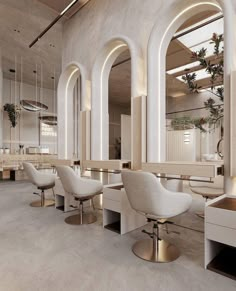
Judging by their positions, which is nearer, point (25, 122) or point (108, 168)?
point (108, 168)

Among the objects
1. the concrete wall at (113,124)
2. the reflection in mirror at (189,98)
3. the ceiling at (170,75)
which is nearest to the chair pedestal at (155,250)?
the reflection in mirror at (189,98)

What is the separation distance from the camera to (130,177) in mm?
2105

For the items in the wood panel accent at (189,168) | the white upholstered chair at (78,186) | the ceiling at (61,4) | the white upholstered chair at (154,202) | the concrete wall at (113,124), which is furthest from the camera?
the concrete wall at (113,124)

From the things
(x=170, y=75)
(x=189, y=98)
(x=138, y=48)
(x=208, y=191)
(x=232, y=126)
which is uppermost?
(x=170, y=75)

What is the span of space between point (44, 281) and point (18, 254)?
65 centimetres

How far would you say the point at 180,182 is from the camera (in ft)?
11.0

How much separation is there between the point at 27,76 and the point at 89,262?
8.49 metres

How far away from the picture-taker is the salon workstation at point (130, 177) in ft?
6.24

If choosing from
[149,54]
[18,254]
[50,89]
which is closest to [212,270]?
[18,254]

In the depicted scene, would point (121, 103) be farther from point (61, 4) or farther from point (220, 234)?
point (220, 234)

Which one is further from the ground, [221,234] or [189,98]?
[189,98]

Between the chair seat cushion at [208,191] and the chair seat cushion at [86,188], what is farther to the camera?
the chair seat cushion at [208,191]

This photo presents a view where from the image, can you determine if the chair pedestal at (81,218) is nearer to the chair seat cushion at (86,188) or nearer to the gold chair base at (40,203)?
the chair seat cushion at (86,188)

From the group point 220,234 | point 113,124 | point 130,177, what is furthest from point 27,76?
point 220,234
